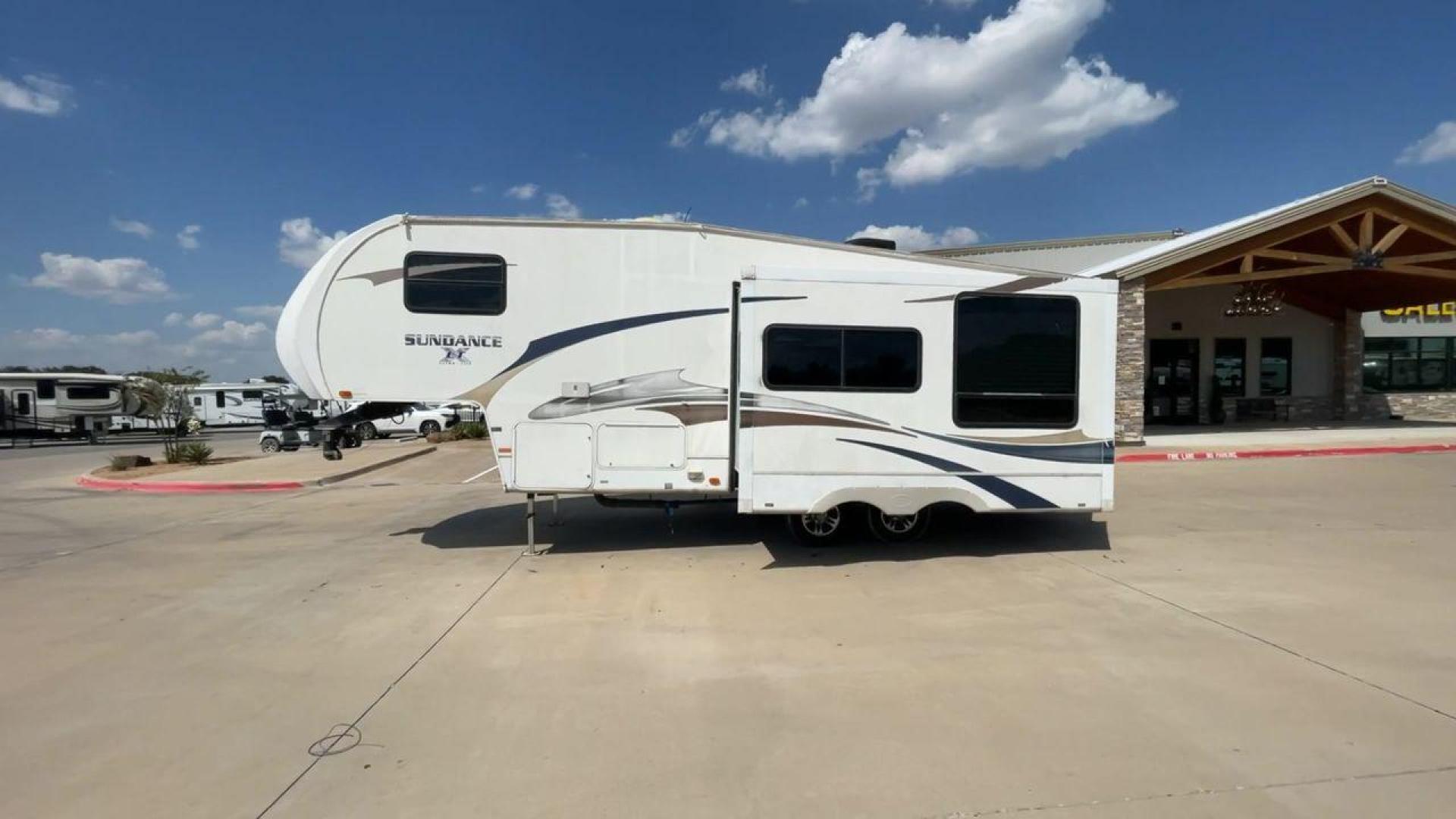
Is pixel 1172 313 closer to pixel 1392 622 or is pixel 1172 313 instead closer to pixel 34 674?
pixel 1392 622

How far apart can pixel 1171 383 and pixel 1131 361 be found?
736 centimetres

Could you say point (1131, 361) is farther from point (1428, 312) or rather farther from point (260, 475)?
point (260, 475)

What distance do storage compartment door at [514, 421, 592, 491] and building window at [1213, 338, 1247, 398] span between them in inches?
838

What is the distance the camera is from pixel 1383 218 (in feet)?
53.2

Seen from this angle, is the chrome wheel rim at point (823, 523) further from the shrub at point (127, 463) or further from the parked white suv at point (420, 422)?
the parked white suv at point (420, 422)

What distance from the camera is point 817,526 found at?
23.3 feet

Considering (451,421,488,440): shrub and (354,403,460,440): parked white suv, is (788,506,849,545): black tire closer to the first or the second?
(451,421,488,440): shrub

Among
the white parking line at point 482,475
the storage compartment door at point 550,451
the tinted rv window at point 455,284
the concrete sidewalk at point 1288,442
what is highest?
the tinted rv window at point 455,284

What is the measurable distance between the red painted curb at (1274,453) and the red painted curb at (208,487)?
50.7ft

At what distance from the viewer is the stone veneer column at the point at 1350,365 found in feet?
67.9

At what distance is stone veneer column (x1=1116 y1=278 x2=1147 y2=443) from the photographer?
49.3 ft

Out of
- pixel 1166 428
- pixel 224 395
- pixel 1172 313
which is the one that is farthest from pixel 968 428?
pixel 224 395

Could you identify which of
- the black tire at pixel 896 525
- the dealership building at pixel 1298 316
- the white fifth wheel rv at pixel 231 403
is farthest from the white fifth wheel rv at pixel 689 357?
the white fifth wheel rv at pixel 231 403

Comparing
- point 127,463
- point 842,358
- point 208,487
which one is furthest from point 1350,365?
point 127,463
